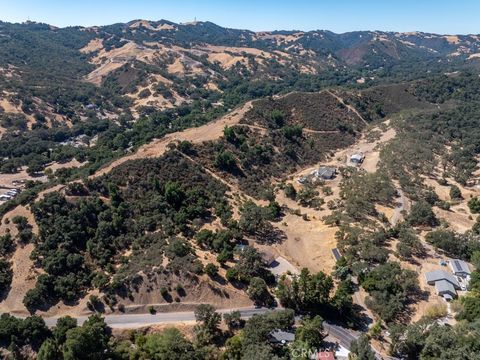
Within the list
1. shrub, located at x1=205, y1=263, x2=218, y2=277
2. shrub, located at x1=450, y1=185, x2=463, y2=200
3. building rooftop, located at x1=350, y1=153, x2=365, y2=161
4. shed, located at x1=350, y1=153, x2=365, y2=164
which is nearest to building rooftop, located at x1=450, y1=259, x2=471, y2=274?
shrub, located at x1=450, y1=185, x2=463, y2=200

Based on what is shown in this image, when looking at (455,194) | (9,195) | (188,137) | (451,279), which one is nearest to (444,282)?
(451,279)

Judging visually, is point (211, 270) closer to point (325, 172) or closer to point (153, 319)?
point (153, 319)

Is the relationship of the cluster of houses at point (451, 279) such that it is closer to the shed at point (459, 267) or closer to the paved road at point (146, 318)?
the shed at point (459, 267)

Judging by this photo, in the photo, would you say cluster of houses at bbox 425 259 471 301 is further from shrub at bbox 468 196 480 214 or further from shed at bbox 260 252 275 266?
shed at bbox 260 252 275 266

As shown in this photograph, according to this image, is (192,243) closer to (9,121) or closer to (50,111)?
(9,121)

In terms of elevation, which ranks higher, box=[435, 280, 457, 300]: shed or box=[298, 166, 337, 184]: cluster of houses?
box=[298, 166, 337, 184]: cluster of houses

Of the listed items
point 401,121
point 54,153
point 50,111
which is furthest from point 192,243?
point 50,111
